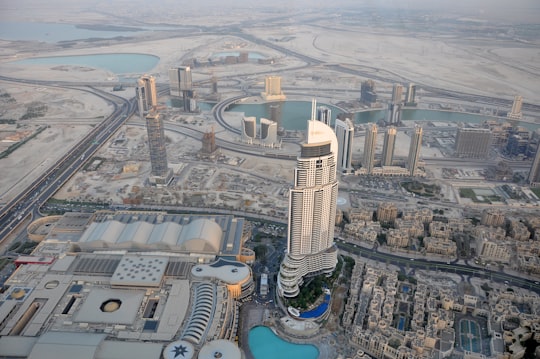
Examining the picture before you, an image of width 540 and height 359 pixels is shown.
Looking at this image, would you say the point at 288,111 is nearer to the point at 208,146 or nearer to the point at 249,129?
the point at 249,129

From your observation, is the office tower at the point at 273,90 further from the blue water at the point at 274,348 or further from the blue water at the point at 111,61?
the blue water at the point at 274,348

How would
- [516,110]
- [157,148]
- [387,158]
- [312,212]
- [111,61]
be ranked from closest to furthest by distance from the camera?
[312,212] → [157,148] → [387,158] → [516,110] → [111,61]

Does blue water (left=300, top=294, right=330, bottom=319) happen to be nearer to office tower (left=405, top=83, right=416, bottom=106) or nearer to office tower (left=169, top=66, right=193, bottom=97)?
office tower (left=169, top=66, right=193, bottom=97)

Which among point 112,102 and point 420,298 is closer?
point 420,298

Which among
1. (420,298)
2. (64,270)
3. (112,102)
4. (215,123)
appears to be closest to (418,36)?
(215,123)

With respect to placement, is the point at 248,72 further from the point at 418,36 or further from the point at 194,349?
the point at 194,349

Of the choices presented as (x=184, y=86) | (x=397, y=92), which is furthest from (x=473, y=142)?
(x=184, y=86)

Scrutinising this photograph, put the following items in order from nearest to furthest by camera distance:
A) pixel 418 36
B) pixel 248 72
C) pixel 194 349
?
pixel 194 349 → pixel 248 72 → pixel 418 36

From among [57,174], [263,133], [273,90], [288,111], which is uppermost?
[273,90]
